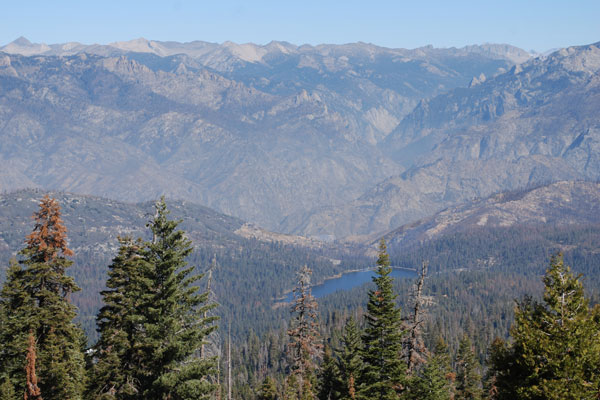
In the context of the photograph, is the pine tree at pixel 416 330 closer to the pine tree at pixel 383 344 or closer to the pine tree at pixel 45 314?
the pine tree at pixel 383 344

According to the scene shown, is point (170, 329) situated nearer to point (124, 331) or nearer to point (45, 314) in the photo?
point (124, 331)

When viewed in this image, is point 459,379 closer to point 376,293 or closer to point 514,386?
Answer: point 376,293

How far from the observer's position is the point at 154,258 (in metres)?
40.1

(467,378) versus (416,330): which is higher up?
(416,330)

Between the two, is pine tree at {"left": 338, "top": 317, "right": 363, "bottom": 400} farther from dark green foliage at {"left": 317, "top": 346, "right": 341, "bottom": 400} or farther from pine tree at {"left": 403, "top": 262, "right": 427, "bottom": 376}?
pine tree at {"left": 403, "top": 262, "right": 427, "bottom": 376}

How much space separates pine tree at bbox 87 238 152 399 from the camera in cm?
4059

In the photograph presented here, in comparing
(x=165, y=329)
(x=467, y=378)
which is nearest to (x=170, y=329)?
(x=165, y=329)

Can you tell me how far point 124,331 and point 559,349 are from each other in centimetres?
2753

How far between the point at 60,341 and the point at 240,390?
388 feet

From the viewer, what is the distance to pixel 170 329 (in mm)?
39125

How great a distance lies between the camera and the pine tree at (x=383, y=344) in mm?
55281

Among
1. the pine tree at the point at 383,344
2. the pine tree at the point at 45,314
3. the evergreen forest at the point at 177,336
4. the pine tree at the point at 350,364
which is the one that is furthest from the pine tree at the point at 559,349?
the pine tree at the point at 45,314

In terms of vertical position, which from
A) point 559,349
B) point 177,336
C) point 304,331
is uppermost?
point 177,336

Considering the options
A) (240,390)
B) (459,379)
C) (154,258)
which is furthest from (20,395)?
(240,390)
